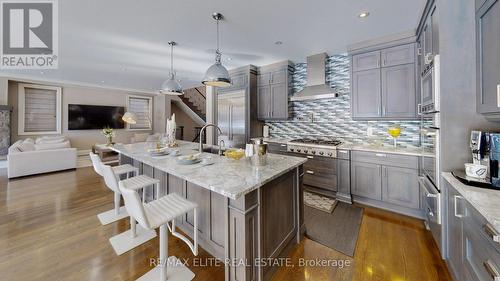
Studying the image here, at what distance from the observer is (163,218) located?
1.36m

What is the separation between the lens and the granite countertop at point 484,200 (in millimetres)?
911

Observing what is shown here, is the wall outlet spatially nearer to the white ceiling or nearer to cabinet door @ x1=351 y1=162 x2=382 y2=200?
cabinet door @ x1=351 y1=162 x2=382 y2=200

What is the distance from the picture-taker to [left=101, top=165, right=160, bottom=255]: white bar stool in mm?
1935

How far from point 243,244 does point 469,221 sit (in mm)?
1475

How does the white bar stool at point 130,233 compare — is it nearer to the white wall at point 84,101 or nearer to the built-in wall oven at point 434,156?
the built-in wall oven at point 434,156

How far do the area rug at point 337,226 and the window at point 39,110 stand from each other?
329 inches

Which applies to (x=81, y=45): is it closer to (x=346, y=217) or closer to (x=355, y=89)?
(x=355, y=89)

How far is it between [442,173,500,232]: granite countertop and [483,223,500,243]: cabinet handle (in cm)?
4

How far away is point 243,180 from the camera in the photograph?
138 centimetres

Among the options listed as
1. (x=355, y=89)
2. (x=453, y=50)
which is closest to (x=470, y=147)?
(x=453, y=50)

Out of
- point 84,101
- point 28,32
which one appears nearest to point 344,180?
point 28,32

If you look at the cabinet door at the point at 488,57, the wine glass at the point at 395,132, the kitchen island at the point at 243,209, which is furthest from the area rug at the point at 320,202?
the cabinet door at the point at 488,57

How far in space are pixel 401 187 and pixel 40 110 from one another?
974cm

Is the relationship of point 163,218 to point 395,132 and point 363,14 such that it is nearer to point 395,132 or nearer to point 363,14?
point 363,14
